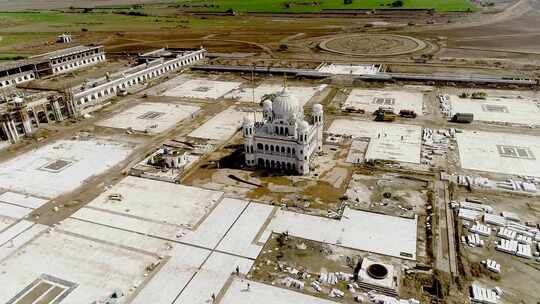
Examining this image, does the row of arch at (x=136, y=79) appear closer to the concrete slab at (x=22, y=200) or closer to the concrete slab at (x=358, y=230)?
the concrete slab at (x=22, y=200)

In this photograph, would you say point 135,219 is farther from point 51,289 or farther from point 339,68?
point 339,68

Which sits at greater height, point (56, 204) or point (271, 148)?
point (271, 148)

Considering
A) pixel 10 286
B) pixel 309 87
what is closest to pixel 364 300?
pixel 10 286

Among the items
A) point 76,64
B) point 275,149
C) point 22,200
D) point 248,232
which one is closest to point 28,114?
point 22,200

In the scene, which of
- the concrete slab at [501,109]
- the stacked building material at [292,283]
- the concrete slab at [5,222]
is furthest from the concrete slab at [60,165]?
the concrete slab at [501,109]

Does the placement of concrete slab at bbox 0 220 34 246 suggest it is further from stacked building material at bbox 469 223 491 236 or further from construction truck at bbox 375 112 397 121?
construction truck at bbox 375 112 397 121
